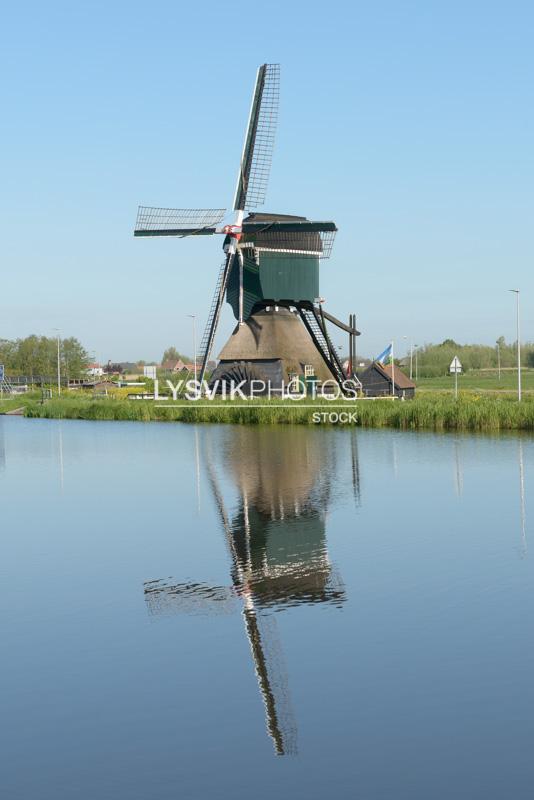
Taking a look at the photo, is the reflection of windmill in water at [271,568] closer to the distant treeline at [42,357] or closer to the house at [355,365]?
the house at [355,365]

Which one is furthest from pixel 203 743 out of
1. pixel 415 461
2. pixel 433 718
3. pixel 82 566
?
pixel 415 461

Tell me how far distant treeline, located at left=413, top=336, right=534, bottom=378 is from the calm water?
105736 millimetres

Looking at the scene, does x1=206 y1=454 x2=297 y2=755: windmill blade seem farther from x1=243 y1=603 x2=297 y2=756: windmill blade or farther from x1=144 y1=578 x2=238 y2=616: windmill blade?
x1=144 y1=578 x2=238 y2=616: windmill blade

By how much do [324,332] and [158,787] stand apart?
49931mm

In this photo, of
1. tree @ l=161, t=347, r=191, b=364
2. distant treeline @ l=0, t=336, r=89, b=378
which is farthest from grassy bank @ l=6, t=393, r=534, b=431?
tree @ l=161, t=347, r=191, b=364

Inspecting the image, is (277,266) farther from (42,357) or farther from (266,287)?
(42,357)

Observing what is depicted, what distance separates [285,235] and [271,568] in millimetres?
41938

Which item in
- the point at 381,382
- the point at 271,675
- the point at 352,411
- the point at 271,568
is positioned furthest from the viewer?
the point at 381,382

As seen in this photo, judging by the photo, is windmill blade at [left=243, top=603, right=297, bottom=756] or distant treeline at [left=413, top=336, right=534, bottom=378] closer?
windmill blade at [left=243, top=603, right=297, bottom=756]

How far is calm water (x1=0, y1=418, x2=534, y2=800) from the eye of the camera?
747 cm

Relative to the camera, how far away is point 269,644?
1043 centimetres

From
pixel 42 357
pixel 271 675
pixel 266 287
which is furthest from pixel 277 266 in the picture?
pixel 42 357

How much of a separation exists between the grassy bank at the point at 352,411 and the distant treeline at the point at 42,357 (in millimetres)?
56405

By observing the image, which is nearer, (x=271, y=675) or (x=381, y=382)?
(x=271, y=675)
